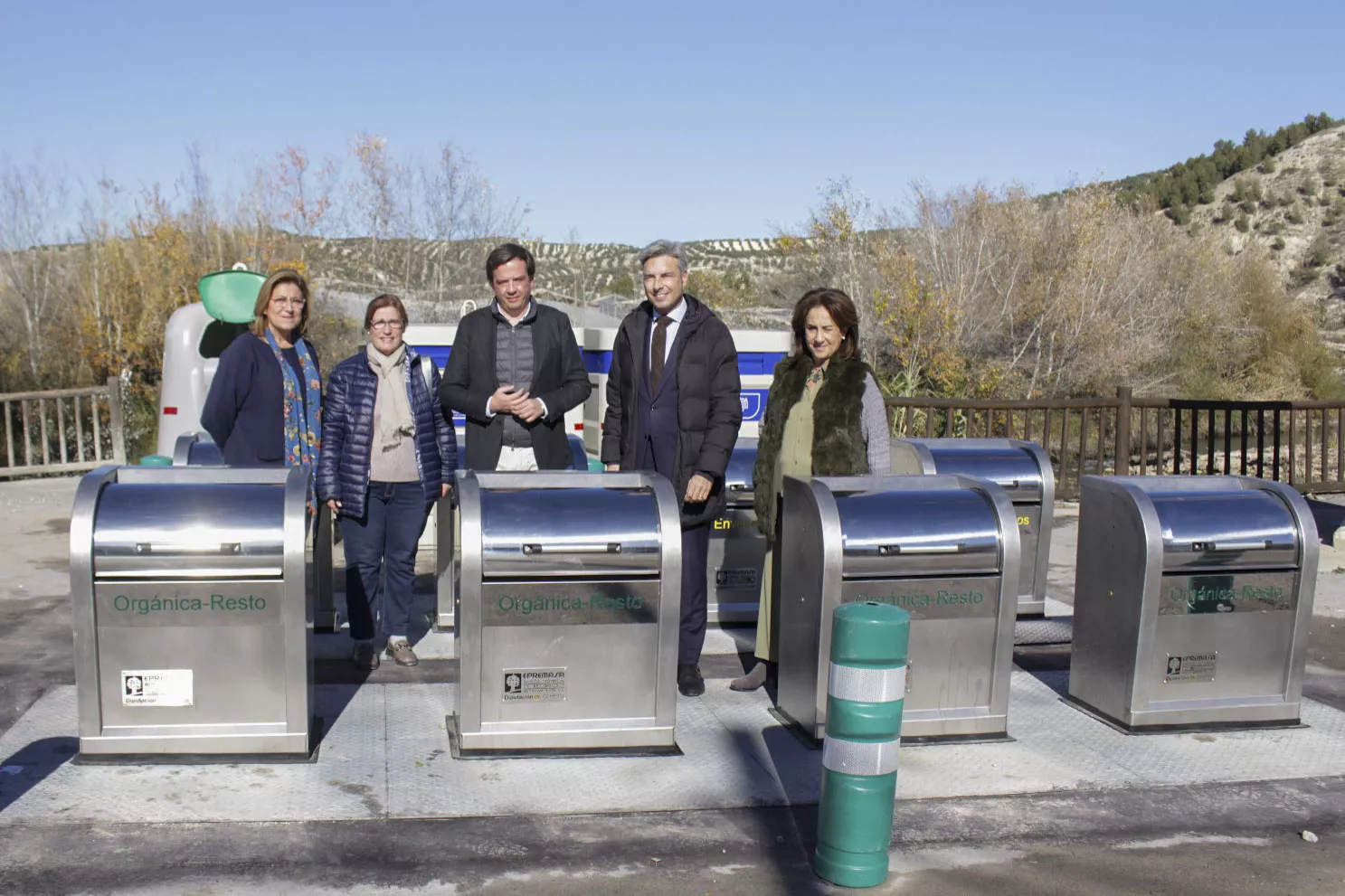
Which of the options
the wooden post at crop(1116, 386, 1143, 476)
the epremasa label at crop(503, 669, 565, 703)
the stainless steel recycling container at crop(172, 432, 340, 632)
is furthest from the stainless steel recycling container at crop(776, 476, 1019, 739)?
the wooden post at crop(1116, 386, 1143, 476)

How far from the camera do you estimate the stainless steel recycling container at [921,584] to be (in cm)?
506

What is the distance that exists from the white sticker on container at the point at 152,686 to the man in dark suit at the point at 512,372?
179 cm

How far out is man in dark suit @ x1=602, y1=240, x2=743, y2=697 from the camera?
5.63 m

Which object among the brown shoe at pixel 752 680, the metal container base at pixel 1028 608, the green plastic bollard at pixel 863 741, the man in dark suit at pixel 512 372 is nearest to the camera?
the green plastic bollard at pixel 863 741

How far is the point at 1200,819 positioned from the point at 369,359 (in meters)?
4.04

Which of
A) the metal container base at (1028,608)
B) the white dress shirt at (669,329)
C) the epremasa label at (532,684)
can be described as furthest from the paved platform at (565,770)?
the metal container base at (1028,608)

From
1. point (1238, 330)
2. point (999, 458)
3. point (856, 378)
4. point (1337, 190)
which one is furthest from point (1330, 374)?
point (1337, 190)

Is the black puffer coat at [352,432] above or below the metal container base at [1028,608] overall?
above

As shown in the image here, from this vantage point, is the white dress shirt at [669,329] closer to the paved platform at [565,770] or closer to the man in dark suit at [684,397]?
the man in dark suit at [684,397]

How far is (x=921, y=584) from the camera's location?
203 inches

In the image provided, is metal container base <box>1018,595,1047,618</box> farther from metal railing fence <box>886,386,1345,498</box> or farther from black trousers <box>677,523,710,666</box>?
black trousers <box>677,523,710,666</box>

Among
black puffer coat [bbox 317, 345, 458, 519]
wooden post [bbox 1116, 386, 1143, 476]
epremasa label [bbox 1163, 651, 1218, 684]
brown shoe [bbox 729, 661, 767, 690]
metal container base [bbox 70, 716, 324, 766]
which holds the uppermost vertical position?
black puffer coat [bbox 317, 345, 458, 519]

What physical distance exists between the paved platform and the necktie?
1.52 m

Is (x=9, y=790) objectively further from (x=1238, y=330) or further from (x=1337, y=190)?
(x=1337, y=190)
